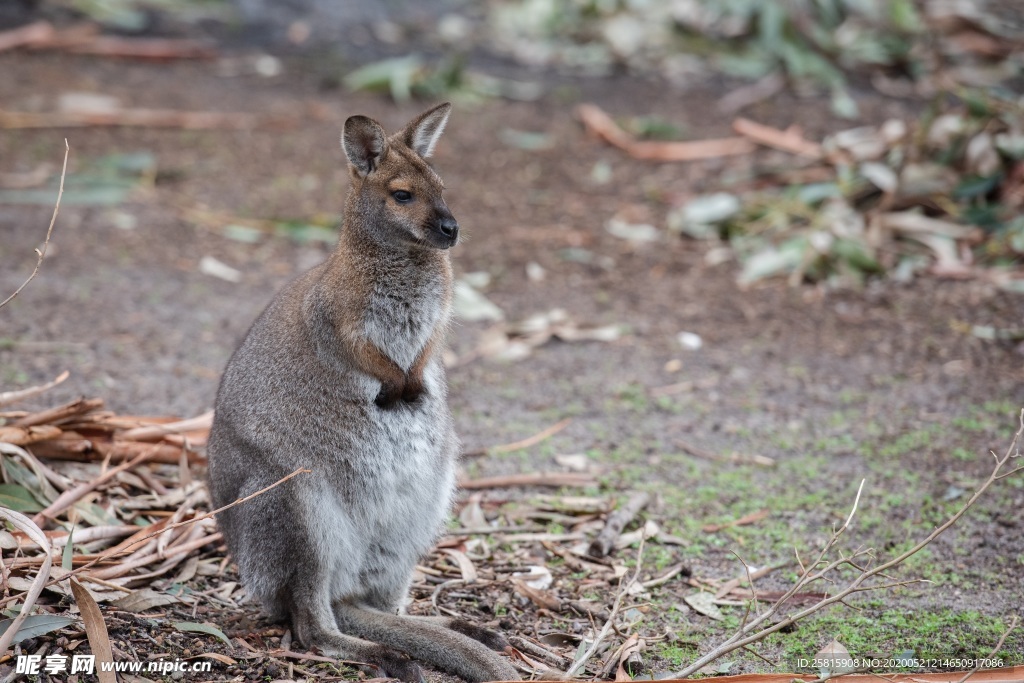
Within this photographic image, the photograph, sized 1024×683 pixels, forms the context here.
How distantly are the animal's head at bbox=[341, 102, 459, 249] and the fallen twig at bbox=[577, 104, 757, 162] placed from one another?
5119 mm

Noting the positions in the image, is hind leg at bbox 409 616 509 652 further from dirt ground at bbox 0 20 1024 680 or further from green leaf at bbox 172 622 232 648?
green leaf at bbox 172 622 232 648

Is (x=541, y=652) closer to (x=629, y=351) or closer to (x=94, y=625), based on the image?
(x=94, y=625)

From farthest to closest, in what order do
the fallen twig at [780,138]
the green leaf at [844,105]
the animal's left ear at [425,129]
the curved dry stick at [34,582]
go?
the green leaf at [844,105], the fallen twig at [780,138], the animal's left ear at [425,129], the curved dry stick at [34,582]

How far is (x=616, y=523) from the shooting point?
143 inches

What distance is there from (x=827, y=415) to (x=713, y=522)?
1.12m

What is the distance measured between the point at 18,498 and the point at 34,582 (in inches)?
30.5

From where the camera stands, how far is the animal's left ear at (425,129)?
3.08 m

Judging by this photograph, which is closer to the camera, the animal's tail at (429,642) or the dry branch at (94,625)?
the dry branch at (94,625)

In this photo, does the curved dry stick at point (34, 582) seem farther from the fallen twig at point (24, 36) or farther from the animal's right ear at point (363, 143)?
the fallen twig at point (24, 36)

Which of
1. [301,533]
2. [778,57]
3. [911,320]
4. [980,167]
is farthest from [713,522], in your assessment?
[778,57]

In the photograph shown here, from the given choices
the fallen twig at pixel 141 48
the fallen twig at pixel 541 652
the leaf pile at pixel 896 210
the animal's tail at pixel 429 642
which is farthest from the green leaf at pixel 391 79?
the fallen twig at pixel 541 652

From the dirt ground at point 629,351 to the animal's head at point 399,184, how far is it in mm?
1111

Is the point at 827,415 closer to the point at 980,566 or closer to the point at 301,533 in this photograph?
the point at 980,566

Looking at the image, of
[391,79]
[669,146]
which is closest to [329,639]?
[669,146]
